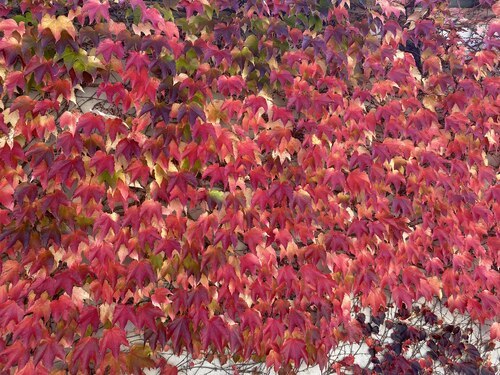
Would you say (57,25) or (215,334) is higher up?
(57,25)

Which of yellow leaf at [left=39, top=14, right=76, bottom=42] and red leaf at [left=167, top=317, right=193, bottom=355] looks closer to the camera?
yellow leaf at [left=39, top=14, right=76, bottom=42]

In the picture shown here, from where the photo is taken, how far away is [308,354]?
2.72m

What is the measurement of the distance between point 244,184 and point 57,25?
1.21m

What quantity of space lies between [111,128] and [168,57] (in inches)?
18.3

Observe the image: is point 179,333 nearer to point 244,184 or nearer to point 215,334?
point 215,334

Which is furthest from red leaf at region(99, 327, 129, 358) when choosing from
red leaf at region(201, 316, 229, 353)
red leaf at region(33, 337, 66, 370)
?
red leaf at region(201, 316, 229, 353)

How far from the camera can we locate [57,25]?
2.29m

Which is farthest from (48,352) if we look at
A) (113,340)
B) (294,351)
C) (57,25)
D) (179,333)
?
(57,25)

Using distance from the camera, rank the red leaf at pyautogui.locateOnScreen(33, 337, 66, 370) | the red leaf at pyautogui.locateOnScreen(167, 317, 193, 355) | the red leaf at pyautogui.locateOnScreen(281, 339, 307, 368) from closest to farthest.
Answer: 1. the red leaf at pyautogui.locateOnScreen(33, 337, 66, 370)
2. the red leaf at pyautogui.locateOnScreen(167, 317, 193, 355)
3. the red leaf at pyautogui.locateOnScreen(281, 339, 307, 368)

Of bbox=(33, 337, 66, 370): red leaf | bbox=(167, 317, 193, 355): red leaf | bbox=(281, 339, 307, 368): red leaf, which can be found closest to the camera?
bbox=(33, 337, 66, 370): red leaf

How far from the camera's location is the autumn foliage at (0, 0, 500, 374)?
2.31 metres

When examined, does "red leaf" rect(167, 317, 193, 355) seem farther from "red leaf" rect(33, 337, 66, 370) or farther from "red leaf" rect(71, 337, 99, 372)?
"red leaf" rect(33, 337, 66, 370)

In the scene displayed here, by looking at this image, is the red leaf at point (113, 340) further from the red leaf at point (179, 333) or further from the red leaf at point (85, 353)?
the red leaf at point (179, 333)

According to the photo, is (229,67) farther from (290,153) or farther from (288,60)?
(290,153)
